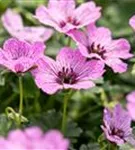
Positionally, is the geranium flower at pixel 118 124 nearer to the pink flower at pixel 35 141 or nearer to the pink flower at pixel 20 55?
the pink flower at pixel 20 55

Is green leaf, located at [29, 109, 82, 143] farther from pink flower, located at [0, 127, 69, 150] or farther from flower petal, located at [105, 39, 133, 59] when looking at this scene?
pink flower, located at [0, 127, 69, 150]

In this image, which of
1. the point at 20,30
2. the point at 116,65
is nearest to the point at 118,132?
the point at 116,65

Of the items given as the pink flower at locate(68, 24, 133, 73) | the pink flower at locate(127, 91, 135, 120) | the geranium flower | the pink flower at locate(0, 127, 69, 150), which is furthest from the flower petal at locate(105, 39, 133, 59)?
the pink flower at locate(0, 127, 69, 150)

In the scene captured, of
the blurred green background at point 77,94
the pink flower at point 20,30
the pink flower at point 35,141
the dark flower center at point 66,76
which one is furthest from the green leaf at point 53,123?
the pink flower at point 35,141

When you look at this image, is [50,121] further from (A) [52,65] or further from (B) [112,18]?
(B) [112,18]

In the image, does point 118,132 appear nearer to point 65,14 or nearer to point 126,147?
point 126,147

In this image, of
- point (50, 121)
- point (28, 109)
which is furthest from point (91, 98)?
point (50, 121)
